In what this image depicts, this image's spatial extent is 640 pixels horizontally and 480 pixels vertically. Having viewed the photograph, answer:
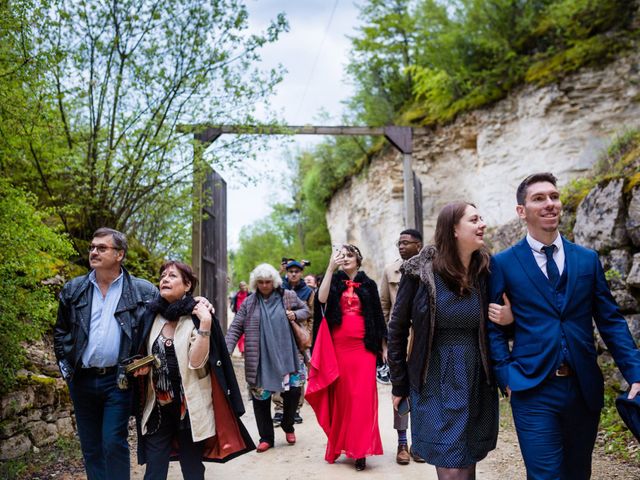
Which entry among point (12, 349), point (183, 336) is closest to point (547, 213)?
Answer: point (183, 336)

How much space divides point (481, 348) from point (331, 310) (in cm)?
258

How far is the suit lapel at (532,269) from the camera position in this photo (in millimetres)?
2934

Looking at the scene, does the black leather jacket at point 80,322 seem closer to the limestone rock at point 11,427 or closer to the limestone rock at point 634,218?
the limestone rock at point 11,427

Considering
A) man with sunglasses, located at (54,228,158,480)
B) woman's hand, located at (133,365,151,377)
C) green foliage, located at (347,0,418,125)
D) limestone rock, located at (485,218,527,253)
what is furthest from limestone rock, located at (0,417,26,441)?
green foliage, located at (347,0,418,125)

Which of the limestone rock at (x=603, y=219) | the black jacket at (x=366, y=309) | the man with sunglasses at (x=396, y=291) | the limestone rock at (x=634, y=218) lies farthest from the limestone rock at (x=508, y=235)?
the black jacket at (x=366, y=309)

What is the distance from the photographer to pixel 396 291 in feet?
17.3

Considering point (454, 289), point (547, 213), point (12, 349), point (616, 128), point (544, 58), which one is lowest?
point (12, 349)

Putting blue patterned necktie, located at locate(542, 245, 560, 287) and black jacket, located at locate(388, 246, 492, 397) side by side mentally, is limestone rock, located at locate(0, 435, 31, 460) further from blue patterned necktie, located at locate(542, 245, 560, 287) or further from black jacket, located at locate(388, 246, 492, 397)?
blue patterned necktie, located at locate(542, 245, 560, 287)

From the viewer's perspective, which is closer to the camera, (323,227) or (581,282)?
(581,282)

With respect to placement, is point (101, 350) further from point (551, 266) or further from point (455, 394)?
point (551, 266)

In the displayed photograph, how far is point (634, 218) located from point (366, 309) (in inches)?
118

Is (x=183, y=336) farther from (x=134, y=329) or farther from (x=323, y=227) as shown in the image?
(x=323, y=227)

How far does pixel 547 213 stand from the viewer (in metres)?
3.02

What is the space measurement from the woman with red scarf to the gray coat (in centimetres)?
83
